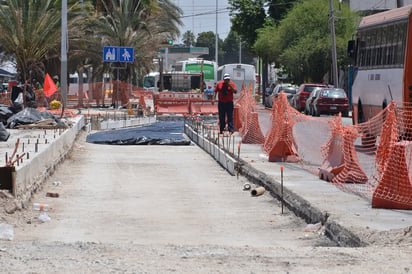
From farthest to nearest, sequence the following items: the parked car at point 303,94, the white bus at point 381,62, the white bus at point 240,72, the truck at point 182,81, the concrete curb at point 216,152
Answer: the white bus at point 240,72
the truck at point 182,81
the parked car at point 303,94
the white bus at point 381,62
the concrete curb at point 216,152

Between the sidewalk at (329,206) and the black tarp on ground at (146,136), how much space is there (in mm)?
9290

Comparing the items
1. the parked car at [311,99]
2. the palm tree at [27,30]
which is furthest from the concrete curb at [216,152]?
the parked car at [311,99]

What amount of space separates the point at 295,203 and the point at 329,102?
32972mm

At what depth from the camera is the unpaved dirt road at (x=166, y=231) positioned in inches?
274

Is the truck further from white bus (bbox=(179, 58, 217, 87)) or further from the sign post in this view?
the sign post

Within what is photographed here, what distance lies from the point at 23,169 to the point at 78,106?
1383 inches

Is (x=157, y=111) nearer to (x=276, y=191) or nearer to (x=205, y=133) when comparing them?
(x=205, y=133)

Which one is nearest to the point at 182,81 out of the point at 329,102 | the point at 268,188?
the point at 329,102

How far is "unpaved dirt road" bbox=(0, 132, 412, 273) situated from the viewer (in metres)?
6.96

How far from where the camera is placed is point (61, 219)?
36.0 feet

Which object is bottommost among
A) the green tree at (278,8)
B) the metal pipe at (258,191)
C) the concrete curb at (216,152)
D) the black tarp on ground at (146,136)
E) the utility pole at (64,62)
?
the black tarp on ground at (146,136)

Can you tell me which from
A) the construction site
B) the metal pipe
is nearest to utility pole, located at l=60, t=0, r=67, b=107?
the construction site

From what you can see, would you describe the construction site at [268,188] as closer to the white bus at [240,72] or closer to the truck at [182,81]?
the truck at [182,81]

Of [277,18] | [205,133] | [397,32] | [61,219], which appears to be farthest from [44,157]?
[277,18]
